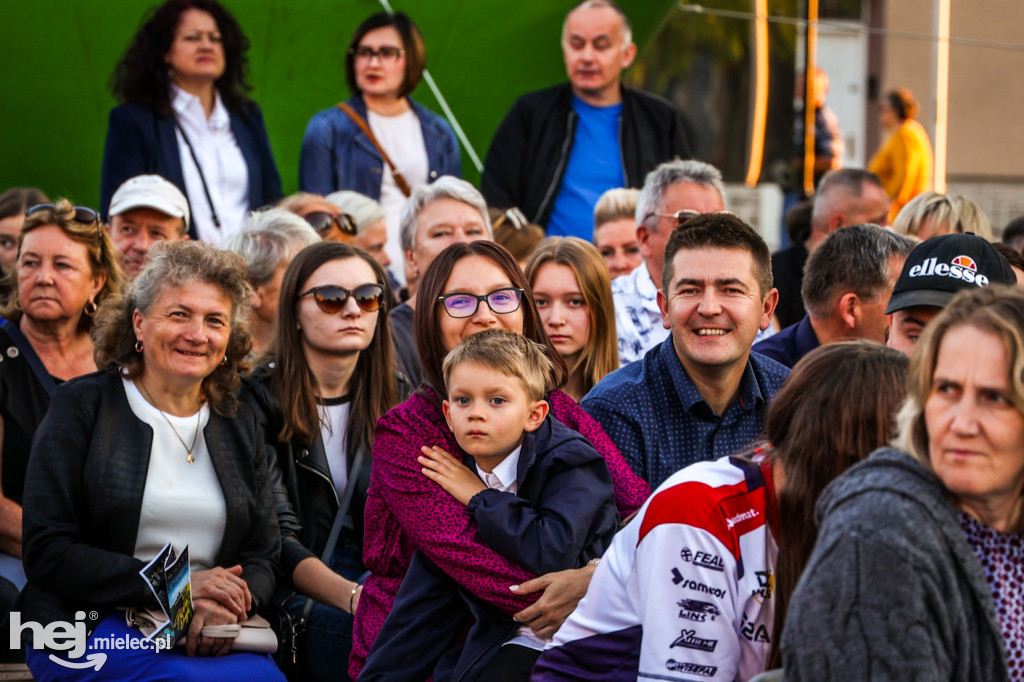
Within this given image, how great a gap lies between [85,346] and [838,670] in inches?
130

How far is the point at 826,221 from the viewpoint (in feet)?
19.7

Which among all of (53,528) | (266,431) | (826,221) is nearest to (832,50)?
(826,221)

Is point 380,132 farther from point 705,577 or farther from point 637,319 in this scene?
point 705,577

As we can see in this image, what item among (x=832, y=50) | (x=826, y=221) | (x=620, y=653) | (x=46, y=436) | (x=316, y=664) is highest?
(x=832, y=50)

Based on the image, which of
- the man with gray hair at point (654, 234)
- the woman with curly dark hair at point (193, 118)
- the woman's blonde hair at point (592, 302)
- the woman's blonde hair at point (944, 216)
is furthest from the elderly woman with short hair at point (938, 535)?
the woman with curly dark hair at point (193, 118)

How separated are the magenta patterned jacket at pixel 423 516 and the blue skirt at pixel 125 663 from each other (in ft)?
1.46

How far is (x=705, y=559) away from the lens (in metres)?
2.32

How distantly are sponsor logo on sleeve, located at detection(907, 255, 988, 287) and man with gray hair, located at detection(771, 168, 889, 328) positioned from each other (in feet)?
7.31

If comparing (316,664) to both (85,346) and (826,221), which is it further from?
(826,221)

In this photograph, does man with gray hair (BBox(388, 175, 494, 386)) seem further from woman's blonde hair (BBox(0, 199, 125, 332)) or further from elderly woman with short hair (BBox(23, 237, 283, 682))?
elderly woman with short hair (BBox(23, 237, 283, 682))

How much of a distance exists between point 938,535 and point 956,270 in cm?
175

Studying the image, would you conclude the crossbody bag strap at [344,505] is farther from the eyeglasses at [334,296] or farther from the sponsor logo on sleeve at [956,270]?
the sponsor logo on sleeve at [956,270]

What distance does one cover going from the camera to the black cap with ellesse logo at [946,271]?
349 cm

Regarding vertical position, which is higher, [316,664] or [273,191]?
[273,191]
